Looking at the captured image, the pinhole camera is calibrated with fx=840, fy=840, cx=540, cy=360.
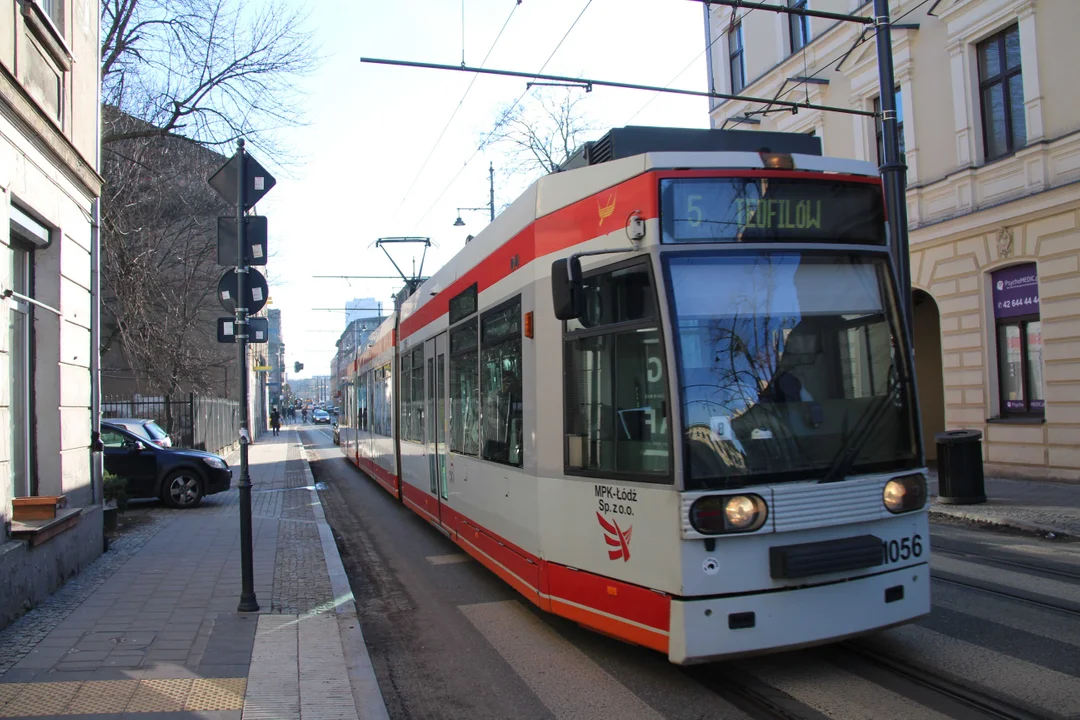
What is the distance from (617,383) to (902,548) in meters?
1.93

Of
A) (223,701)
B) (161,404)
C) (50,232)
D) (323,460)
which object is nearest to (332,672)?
(223,701)

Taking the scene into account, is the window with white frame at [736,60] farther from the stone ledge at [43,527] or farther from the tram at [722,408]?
the stone ledge at [43,527]

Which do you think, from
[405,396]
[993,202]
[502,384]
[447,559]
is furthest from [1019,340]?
[502,384]

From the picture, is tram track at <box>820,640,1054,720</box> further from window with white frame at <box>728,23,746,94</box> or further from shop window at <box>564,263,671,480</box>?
window with white frame at <box>728,23,746,94</box>

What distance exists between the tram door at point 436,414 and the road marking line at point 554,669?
2556 millimetres

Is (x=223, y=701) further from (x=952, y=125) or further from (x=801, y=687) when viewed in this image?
(x=952, y=125)

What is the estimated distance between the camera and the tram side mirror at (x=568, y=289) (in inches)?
193

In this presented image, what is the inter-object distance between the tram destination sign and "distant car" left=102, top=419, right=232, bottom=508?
1234 centimetres

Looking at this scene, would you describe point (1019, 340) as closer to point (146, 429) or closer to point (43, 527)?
point (43, 527)

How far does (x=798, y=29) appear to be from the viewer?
21703 millimetres

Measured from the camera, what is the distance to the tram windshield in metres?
4.61

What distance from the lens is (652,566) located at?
472cm

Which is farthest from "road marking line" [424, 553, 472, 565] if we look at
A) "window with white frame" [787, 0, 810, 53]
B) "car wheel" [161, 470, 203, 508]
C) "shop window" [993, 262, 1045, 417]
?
"window with white frame" [787, 0, 810, 53]

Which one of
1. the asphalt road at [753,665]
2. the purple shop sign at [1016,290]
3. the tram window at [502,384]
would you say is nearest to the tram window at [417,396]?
the asphalt road at [753,665]
